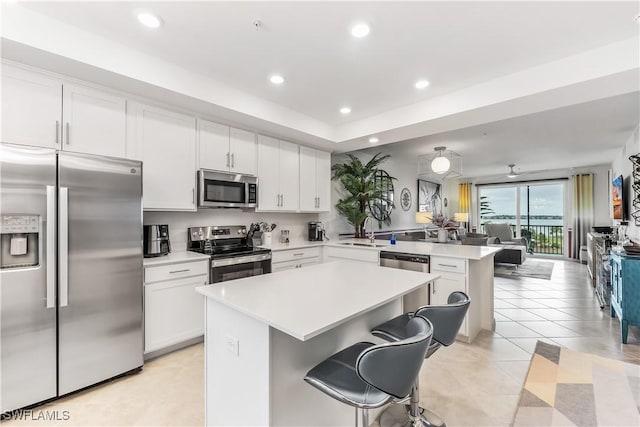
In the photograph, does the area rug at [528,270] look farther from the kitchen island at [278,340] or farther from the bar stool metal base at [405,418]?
the kitchen island at [278,340]

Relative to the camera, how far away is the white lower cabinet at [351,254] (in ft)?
12.4

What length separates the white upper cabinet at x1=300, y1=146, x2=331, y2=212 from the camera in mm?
4312

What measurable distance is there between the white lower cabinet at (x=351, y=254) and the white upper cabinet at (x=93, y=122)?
9.01 feet

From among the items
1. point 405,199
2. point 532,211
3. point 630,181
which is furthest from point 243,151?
point 532,211

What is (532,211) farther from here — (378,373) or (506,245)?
(378,373)

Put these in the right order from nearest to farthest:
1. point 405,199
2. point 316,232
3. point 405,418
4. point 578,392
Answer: point 405,418 → point 578,392 → point 316,232 → point 405,199

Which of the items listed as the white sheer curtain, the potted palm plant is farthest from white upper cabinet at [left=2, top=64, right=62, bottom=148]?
the white sheer curtain

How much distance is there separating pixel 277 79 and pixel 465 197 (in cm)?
907

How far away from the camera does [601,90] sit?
8.12ft

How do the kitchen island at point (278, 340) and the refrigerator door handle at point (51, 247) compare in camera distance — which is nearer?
the kitchen island at point (278, 340)

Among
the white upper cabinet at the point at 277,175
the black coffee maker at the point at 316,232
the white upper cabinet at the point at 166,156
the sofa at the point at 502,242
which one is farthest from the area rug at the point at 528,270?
the white upper cabinet at the point at 166,156

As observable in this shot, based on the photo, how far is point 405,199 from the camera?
7281mm

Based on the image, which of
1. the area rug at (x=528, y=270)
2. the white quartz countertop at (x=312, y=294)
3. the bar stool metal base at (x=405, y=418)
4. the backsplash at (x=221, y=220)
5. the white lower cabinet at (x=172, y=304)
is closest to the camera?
the white quartz countertop at (x=312, y=294)

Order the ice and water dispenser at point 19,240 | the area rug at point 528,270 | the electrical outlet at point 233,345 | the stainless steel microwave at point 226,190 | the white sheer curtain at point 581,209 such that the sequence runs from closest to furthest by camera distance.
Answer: the electrical outlet at point 233,345 → the ice and water dispenser at point 19,240 → the stainless steel microwave at point 226,190 → the area rug at point 528,270 → the white sheer curtain at point 581,209
